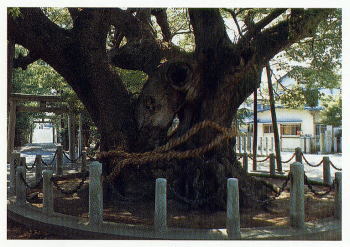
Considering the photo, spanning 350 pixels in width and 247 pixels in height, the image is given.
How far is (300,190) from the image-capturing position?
16.6ft

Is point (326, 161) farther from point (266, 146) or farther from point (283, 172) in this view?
point (266, 146)

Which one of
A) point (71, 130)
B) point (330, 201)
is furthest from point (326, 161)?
point (71, 130)

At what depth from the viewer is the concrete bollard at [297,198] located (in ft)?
16.6

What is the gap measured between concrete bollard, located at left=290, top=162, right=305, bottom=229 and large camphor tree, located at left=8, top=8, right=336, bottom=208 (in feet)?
4.05

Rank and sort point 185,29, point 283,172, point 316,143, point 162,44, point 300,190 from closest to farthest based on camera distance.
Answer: point 300,190 < point 162,44 < point 316,143 < point 283,172 < point 185,29

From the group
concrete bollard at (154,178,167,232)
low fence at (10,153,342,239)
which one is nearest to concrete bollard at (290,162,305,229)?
low fence at (10,153,342,239)

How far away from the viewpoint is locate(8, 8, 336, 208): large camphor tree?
636cm

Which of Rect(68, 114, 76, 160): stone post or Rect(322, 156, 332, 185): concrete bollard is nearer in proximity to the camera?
Rect(322, 156, 332, 185): concrete bollard

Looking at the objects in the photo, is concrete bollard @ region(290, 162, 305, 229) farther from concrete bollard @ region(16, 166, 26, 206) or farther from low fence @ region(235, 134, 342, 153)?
concrete bollard @ region(16, 166, 26, 206)

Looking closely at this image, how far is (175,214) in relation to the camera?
19.5 ft

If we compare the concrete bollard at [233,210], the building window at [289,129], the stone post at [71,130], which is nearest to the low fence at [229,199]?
the concrete bollard at [233,210]

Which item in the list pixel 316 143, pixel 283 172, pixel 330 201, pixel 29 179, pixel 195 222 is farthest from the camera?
pixel 283 172

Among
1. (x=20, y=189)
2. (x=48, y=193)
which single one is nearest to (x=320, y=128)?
(x=48, y=193)

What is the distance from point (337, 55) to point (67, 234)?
7140mm
